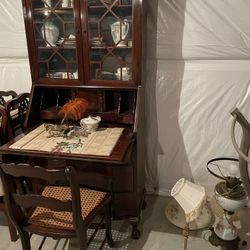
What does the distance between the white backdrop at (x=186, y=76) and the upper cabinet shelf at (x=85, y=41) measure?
0.34 meters

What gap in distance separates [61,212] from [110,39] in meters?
1.04

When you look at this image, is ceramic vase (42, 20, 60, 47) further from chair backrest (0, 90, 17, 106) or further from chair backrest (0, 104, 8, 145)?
chair backrest (0, 90, 17, 106)

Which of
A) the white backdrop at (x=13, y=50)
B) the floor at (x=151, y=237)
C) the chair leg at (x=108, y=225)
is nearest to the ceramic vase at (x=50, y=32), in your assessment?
the white backdrop at (x=13, y=50)

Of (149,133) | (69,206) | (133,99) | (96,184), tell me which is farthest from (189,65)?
(69,206)

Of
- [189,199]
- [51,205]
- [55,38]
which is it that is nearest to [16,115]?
[55,38]

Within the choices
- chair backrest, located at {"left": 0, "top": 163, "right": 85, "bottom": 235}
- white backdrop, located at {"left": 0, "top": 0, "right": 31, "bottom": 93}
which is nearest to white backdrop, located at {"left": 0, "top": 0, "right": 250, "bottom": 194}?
white backdrop, located at {"left": 0, "top": 0, "right": 31, "bottom": 93}

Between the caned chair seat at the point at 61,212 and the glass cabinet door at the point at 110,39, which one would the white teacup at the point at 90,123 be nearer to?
the glass cabinet door at the point at 110,39

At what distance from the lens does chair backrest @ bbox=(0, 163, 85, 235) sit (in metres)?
1.16

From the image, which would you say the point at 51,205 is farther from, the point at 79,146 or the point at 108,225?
the point at 108,225

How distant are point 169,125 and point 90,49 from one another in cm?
84

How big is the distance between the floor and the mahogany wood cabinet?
10 centimetres

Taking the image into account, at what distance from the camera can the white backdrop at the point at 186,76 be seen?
180 cm

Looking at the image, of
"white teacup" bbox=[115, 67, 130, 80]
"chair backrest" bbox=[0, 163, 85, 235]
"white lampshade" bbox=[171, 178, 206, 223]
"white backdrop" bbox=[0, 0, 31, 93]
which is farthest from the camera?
"white backdrop" bbox=[0, 0, 31, 93]

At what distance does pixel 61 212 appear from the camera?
1.43 metres
